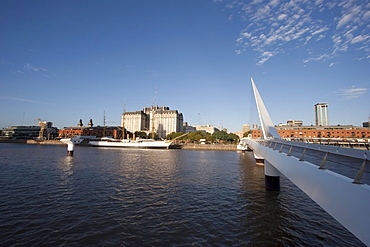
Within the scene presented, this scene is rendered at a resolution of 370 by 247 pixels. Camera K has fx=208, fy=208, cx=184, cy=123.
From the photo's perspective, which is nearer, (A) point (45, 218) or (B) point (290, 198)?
(A) point (45, 218)

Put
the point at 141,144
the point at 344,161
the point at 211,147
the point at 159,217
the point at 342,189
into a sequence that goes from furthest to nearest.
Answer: the point at 211,147 → the point at 141,144 → the point at 159,217 → the point at 344,161 → the point at 342,189

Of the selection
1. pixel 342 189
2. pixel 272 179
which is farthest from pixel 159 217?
pixel 272 179

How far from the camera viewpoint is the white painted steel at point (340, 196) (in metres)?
3.93

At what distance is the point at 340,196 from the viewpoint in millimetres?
4703

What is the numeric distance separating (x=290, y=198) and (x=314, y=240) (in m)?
6.66

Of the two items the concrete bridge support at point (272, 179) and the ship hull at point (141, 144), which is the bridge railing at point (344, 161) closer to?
the concrete bridge support at point (272, 179)

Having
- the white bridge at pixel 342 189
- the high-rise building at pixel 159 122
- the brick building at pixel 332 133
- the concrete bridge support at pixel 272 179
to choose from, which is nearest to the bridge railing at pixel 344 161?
the white bridge at pixel 342 189

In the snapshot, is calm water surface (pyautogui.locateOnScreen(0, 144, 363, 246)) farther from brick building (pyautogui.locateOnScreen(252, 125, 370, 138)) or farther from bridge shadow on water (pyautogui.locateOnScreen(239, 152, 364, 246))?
brick building (pyautogui.locateOnScreen(252, 125, 370, 138))

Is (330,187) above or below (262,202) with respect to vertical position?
above

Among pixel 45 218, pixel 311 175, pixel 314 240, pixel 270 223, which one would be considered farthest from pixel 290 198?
pixel 45 218

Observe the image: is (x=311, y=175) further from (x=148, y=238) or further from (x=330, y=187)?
(x=148, y=238)

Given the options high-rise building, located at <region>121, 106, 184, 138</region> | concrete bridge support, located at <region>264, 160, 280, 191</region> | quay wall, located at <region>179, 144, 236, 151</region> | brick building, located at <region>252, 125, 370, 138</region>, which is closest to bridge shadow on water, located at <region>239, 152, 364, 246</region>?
concrete bridge support, located at <region>264, 160, 280, 191</region>

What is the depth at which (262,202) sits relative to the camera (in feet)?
46.3

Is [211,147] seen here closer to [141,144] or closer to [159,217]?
[141,144]
